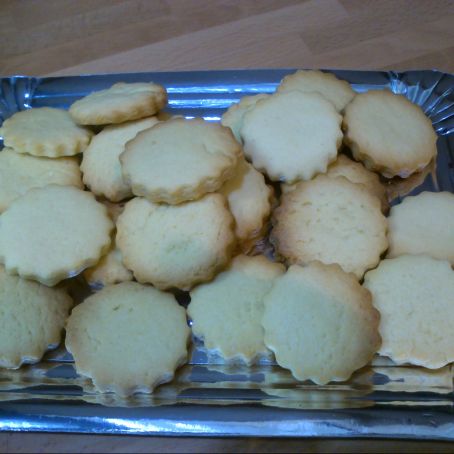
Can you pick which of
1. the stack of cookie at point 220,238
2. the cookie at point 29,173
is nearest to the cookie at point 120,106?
the stack of cookie at point 220,238

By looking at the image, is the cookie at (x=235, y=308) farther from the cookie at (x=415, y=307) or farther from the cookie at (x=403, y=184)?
the cookie at (x=403, y=184)

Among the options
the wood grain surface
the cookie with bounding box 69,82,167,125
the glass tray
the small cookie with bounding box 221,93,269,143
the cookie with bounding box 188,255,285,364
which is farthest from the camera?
the wood grain surface

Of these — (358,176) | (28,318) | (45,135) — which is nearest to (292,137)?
(358,176)

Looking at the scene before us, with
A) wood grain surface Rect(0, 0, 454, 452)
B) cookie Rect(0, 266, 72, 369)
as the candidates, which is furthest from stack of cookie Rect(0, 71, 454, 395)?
wood grain surface Rect(0, 0, 454, 452)

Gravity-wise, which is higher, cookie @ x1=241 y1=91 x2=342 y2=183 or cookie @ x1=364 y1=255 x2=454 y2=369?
cookie @ x1=241 y1=91 x2=342 y2=183

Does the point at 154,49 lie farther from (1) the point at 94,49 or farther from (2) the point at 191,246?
(2) the point at 191,246

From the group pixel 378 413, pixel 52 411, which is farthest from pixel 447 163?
pixel 52 411

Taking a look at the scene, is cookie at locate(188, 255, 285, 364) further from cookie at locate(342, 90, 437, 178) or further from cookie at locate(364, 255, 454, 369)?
cookie at locate(342, 90, 437, 178)
